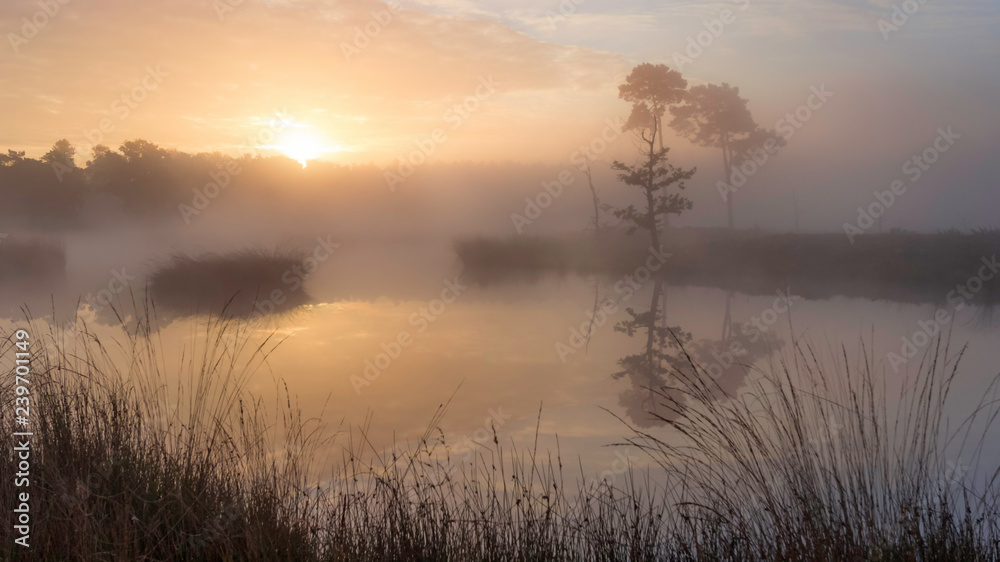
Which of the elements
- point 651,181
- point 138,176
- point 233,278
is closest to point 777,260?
point 651,181

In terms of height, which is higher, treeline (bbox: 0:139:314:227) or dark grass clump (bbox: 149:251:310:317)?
treeline (bbox: 0:139:314:227)

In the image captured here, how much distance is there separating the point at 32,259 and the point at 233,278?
15617mm

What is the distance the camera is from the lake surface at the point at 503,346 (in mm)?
7016

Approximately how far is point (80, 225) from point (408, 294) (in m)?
29.4

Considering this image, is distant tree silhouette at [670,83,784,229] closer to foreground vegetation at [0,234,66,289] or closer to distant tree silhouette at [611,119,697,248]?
distant tree silhouette at [611,119,697,248]

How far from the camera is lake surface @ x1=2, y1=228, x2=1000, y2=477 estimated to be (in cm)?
702

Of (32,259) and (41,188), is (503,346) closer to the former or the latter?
(32,259)

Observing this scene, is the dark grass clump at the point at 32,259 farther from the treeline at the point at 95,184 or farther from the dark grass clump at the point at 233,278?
the dark grass clump at the point at 233,278

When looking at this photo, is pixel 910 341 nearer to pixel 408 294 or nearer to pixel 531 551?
pixel 531 551

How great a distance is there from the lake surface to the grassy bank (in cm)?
342

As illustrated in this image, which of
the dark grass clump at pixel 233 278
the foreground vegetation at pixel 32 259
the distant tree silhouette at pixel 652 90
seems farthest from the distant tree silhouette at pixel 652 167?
the foreground vegetation at pixel 32 259

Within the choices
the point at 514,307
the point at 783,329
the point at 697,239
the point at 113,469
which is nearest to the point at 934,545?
the point at 113,469

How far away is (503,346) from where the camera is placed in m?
11.7

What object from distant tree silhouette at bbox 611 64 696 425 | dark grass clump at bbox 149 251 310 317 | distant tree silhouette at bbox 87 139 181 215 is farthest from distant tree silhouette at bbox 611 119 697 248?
distant tree silhouette at bbox 87 139 181 215
